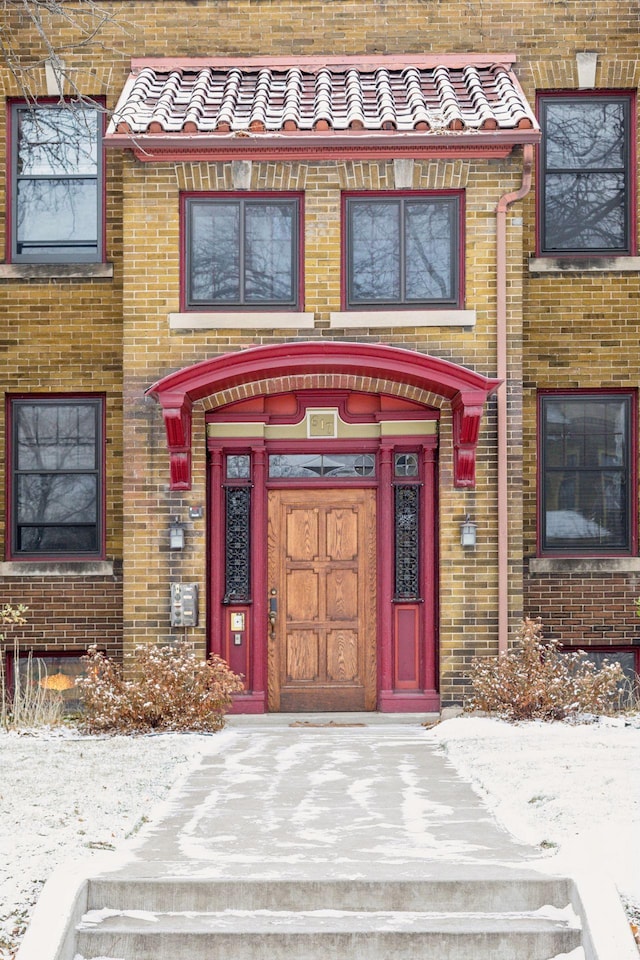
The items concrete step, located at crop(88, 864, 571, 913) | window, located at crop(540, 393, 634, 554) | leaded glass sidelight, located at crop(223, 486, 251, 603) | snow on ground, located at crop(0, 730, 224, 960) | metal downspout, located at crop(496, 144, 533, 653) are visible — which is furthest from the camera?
window, located at crop(540, 393, 634, 554)

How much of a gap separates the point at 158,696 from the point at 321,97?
6630 mm

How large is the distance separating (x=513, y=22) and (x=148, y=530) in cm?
718

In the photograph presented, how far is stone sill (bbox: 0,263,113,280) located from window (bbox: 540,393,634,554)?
5246mm

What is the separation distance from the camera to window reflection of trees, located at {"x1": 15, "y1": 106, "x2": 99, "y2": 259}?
49.9 feet

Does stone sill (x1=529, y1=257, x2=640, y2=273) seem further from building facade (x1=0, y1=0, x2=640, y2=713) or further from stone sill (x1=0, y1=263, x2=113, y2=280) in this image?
Answer: stone sill (x1=0, y1=263, x2=113, y2=280)

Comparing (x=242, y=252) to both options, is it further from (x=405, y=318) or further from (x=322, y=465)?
(x=322, y=465)

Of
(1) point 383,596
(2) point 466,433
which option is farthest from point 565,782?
(1) point 383,596

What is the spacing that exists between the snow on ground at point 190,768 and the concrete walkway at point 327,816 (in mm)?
221

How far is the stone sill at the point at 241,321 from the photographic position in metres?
13.9

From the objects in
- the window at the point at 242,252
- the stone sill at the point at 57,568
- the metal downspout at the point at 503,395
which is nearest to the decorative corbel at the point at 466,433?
the metal downspout at the point at 503,395

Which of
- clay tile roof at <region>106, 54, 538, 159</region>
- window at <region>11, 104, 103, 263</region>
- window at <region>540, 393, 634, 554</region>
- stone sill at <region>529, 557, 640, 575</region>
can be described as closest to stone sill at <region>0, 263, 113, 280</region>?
window at <region>11, 104, 103, 263</region>

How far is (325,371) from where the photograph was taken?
44.9 feet

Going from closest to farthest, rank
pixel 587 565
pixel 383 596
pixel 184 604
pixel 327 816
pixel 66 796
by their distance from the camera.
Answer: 1. pixel 327 816
2. pixel 66 796
3. pixel 184 604
4. pixel 383 596
5. pixel 587 565

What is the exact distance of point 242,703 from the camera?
1400cm
